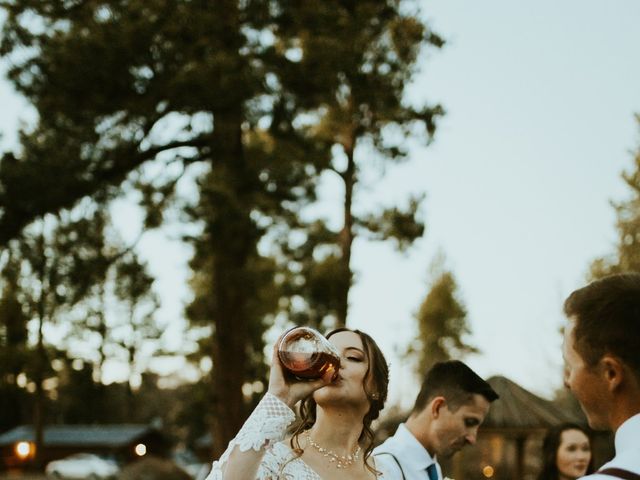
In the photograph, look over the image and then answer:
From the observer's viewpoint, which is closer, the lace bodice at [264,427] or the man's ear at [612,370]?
the man's ear at [612,370]

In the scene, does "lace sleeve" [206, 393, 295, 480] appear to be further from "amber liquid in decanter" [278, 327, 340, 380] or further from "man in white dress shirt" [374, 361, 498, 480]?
"man in white dress shirt" [374, 361, 498, 480]

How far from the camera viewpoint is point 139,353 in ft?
147

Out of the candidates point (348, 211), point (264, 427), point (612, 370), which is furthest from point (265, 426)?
point (348, 211)

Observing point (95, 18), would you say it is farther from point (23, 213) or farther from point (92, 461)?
point (92, 461)

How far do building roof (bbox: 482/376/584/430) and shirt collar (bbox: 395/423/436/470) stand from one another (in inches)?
671

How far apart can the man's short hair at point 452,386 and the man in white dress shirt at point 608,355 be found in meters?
2.76

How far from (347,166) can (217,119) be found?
289 inches

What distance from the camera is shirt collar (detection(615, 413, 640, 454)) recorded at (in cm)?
170

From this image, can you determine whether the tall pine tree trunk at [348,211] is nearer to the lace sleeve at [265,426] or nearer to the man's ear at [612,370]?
the lace sleeve at [265,426]

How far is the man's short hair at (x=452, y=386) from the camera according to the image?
182 inches

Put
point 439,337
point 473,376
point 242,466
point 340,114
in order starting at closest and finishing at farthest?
1. point 242,466
2. point 473,376
3. point 340,114
4. point 439,337

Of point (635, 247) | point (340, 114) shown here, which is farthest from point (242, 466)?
point (635, 247)

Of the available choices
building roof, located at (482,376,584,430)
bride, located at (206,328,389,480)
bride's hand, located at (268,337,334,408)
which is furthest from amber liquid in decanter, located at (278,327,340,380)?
building roof, located at (482,376,584,430)

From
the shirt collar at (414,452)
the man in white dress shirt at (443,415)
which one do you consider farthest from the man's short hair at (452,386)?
the shirt collar at (414,452)
